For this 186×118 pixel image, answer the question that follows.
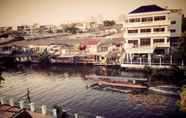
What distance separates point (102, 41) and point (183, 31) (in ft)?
6.01

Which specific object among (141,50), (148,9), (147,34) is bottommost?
(141,50)

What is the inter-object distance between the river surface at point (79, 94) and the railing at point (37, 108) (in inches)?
3.3

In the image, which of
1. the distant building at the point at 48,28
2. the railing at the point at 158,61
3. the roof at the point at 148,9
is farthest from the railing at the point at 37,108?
the roof at the point at 148,9

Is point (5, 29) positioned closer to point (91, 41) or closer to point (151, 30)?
point (91, 41)

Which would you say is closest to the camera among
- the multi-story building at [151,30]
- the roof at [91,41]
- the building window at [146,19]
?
the multi-story building at [151,30]

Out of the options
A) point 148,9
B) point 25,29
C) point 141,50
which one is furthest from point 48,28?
point 148,9

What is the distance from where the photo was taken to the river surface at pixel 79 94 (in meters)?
5.39

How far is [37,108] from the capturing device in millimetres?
6395

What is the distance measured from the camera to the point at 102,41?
5875mm

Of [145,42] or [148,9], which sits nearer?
[148,9]

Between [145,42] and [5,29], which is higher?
[5,29]

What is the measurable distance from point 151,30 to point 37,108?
137 inches

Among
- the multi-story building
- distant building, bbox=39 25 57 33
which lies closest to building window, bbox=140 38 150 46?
the multi-story building

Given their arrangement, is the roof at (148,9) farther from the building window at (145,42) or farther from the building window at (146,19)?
the building window at (145,42)
